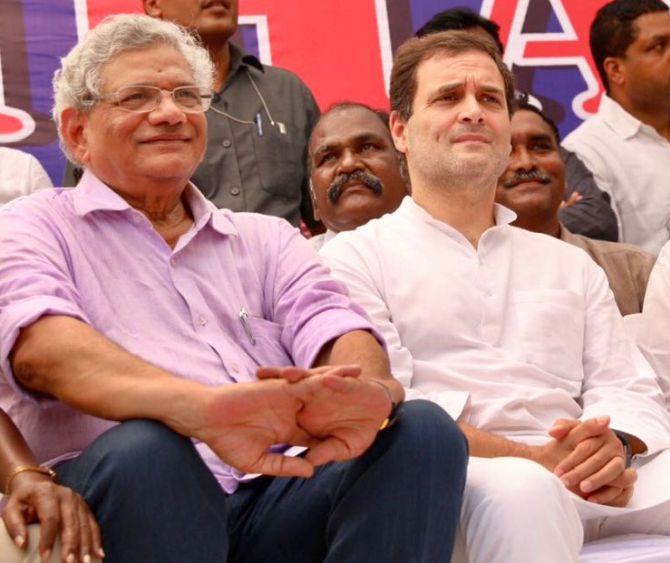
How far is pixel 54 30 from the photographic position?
4395 mm

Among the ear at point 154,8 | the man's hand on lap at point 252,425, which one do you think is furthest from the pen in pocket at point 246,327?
the ear at point 154,8

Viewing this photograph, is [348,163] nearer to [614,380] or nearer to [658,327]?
[658,327]

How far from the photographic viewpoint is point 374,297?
10.3 feet

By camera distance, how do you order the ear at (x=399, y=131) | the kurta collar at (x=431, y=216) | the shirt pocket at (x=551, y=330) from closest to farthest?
1. the shirt pocket at (x=551, y=330)
2. the kurta collar at (x=431, y=216)
3. the ear at (x=399, y=131)

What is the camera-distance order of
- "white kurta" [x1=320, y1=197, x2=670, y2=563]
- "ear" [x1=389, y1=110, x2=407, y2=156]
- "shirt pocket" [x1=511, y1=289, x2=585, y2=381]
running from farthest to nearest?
1. "ear" [x1=389, y1=110, x2=407, y2=156]
2. "shirt pocket" [x1=511, y1=289, x2=585, y2=381]
3. "white kurta" [x1=320, y1=197, x2=670, y2=563]

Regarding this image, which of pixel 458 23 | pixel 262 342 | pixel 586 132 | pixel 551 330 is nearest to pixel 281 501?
pixel 262 342

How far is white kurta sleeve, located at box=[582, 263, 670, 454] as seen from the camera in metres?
3.06

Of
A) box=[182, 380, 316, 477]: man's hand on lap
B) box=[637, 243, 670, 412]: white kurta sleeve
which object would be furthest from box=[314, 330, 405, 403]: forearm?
box=[637, 243, 670, 412]: white kurta sleeve

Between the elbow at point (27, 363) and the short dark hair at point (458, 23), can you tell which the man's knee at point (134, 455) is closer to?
the elbow at point (27, 363)

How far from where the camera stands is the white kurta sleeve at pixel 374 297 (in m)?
2.97

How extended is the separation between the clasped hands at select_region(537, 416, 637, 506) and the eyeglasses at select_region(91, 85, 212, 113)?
38.6 inches

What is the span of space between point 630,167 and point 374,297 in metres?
1.93

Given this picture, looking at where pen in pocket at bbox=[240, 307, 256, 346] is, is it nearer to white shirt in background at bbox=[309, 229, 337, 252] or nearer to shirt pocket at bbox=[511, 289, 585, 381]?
shirt pocket at bbox=[511, 289, 585, 381]

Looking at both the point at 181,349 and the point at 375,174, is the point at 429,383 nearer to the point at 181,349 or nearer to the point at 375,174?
the point at 181,349
